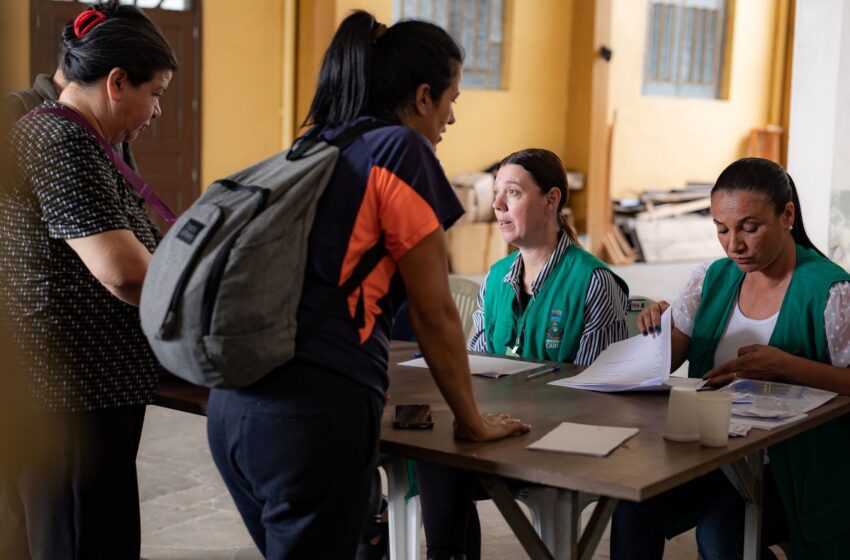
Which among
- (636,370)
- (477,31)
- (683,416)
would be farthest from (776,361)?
(477,31)

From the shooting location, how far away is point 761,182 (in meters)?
2.49

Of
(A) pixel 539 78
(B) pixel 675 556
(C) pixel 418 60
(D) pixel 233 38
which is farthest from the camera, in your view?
(A) pixel 539 78

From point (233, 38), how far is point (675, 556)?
678cm

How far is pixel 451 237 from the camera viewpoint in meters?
10.2

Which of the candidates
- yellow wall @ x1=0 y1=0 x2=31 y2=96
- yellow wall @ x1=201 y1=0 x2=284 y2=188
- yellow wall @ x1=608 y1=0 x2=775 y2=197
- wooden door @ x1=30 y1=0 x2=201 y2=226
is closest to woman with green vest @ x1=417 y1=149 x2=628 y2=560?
yellow wall @ x1=0 y1=0 x2=31 y2=96

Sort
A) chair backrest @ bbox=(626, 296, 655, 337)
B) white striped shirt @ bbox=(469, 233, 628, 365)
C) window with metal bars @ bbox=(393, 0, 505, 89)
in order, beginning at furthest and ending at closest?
window with metal bars @ bbox=(393, 0, 505, 89) → chair backrest @ bbox=(626, 296, 655, 337) → white striped shirt @ bbox=(469, 233, 628, 365)

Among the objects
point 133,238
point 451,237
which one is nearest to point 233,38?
point 451,237

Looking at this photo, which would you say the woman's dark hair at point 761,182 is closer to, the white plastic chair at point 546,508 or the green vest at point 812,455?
the green vest at point 812,455

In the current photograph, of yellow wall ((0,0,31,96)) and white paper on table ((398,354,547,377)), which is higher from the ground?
yellow wall ((0,0,31,96))

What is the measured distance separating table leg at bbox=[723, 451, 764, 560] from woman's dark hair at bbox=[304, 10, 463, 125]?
3.39 feet

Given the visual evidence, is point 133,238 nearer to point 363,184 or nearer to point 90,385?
point 90,385

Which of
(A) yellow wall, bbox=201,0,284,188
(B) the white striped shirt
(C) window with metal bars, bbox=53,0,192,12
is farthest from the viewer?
(A) yellow wall, bbox=201,0,284,188

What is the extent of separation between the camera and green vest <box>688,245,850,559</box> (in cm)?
234

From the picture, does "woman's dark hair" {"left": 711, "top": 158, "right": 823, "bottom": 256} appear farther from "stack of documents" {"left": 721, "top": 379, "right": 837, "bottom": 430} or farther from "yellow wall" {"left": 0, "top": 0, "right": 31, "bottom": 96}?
"yellow wall" {"left": 0, "top": 0, "right": 31, "bottom": 96}
